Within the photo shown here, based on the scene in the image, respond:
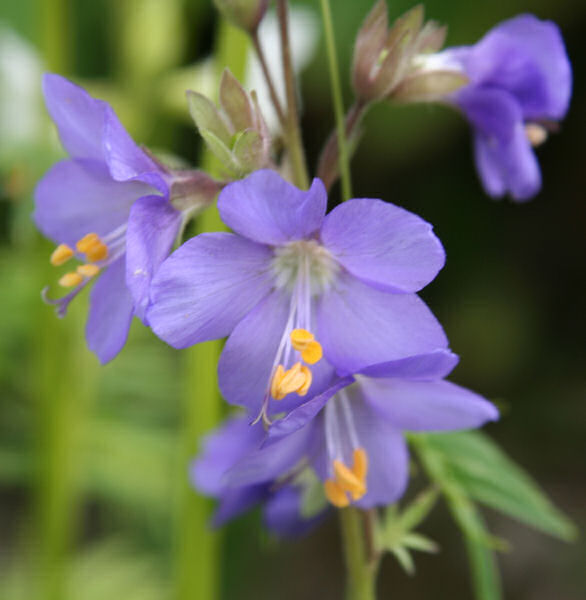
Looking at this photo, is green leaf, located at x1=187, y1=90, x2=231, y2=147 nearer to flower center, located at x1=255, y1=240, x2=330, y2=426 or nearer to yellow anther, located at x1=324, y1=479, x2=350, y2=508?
flower center, located at x1=255, y1=240, x2=330, y2=426

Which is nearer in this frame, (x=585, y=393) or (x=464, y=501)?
(x=464, y=501)

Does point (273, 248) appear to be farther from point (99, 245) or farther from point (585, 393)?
point (585, 393)

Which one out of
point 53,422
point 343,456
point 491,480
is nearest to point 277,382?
point 343,456

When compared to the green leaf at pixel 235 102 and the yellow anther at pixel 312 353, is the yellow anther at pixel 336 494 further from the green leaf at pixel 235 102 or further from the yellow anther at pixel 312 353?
the green leaf at pixel 235 102

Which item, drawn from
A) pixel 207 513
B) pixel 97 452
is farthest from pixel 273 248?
pixel 97 452

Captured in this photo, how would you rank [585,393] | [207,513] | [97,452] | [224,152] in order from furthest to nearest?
1. [585,393]
2. [97,452]
3. [207,513]
4. [224,152]

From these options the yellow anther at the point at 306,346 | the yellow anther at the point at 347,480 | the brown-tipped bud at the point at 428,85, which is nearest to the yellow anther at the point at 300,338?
the yellow anther at the point at 306,346
